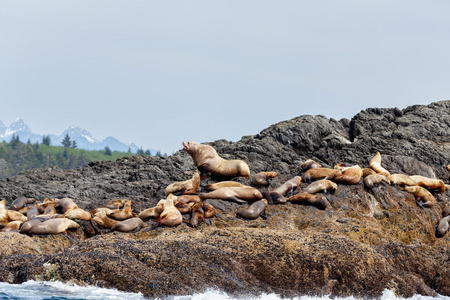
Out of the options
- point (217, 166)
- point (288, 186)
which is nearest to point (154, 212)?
point (288, 186)

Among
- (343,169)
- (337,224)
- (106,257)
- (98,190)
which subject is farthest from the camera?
(98,190)

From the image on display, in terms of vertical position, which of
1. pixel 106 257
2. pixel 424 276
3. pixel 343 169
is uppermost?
pixel 343 169

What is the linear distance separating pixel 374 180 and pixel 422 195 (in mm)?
1294

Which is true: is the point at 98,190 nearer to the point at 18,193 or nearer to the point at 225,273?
the point at 18,193

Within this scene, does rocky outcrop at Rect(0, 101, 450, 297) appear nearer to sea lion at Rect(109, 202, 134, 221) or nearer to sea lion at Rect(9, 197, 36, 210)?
sea lion at Rect(109, 202, 134, 221)

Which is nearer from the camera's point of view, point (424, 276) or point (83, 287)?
point (83, 287)

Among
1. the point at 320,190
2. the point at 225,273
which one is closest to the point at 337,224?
the point at 320,190

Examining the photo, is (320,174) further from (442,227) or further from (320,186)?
(442,227)

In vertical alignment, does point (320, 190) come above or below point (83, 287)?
above

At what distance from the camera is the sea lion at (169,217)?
1151cm

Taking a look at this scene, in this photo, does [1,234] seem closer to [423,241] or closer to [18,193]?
[18,193]

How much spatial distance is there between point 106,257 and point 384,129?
15.4 m

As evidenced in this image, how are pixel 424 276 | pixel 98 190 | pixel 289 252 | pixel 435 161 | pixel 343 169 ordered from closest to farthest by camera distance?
1. pixel 289 252
2. pixel 424 276
3. pixel 343 169
4. pixel 98 190
5. pixel 435 161

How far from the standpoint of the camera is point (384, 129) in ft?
71.6
